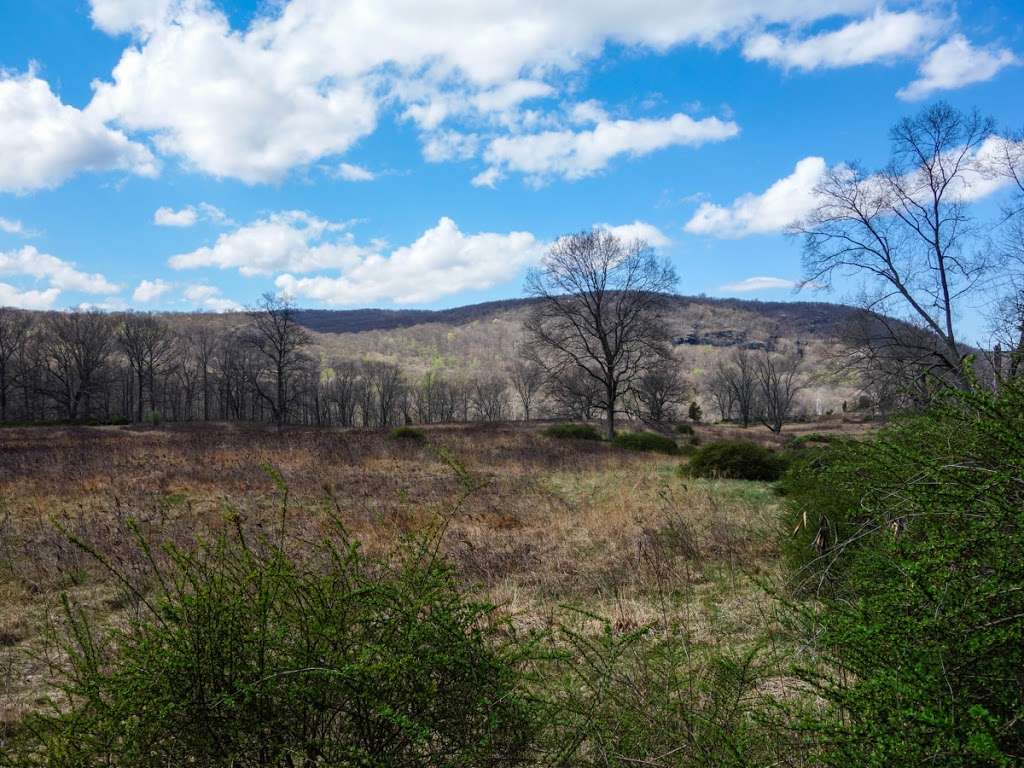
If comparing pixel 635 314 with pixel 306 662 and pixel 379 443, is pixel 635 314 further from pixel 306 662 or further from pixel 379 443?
pixel 306 662

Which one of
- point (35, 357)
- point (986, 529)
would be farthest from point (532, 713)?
point (35, 357)

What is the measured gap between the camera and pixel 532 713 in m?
2.22

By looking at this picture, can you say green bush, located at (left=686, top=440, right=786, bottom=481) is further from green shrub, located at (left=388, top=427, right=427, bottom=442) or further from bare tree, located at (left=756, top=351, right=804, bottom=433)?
bare tree, located at (left=756, top=351, right=804, bottom=433)

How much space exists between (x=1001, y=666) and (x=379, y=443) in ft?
69.2

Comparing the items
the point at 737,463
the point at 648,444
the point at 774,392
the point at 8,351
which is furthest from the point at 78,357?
the point at 774,392

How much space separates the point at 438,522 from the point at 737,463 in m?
13.2

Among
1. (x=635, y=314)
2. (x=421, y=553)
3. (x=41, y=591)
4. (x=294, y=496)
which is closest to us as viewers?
(x=421, y=553)

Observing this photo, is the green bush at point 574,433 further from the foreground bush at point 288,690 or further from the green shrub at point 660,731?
the foreground bush at point 288,690

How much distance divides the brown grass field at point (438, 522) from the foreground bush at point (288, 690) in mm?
293

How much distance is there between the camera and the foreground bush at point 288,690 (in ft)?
6.16

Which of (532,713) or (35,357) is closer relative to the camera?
(532,713)

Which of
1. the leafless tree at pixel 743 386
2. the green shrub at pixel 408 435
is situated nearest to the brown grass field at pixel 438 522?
the green shrub at pixel 408 435

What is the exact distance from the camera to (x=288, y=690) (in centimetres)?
201

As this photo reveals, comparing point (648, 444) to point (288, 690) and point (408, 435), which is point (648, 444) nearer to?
point (408, 435)
